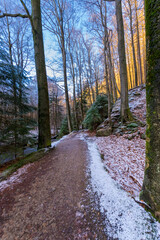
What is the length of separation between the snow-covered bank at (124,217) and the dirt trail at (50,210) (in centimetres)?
15

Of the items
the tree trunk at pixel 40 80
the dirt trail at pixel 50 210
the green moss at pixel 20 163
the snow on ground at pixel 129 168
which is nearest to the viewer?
the dirt trail at pixel 50 210

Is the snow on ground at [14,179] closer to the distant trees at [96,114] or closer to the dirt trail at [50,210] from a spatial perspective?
the dirt trail at [50,210]

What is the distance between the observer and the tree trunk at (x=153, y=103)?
1058 millimetres

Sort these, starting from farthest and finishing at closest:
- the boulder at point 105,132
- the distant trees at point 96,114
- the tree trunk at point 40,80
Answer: the distant trees at point 96,114 < the boulder at point 105,132 < the tree trunk at point 40,80

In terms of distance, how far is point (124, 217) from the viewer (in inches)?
44.9

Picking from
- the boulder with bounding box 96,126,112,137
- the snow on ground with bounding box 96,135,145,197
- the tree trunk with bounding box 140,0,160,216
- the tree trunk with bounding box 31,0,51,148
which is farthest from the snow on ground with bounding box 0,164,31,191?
the boulder with bounding box 96,126,112,137

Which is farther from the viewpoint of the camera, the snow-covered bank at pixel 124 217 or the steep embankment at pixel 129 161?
the steep embankment at pixel 129 161

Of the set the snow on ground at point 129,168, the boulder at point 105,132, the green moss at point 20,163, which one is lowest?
the snow on ground at point 129,168

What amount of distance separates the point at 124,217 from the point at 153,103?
58.7 inches

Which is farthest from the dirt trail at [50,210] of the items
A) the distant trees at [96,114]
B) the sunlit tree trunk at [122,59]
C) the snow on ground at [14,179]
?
the distant trees at [96,114]

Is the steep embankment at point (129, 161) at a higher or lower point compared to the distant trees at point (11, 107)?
lower

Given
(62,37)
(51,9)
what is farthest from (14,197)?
(51,9)

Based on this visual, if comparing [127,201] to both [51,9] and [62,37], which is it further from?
[51,9]

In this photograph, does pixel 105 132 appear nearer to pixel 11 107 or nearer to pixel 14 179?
pixel 14 179
